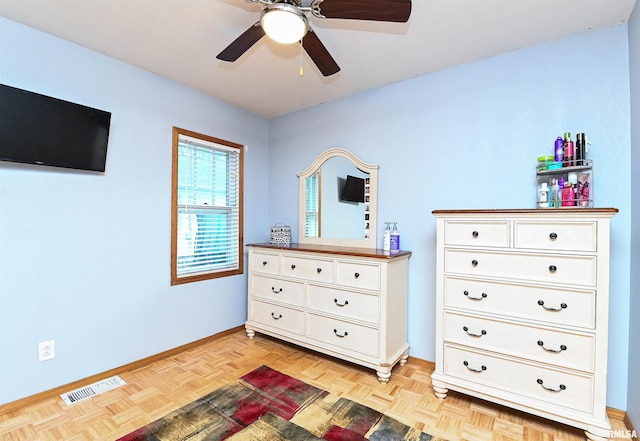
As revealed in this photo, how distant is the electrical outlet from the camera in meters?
2.01

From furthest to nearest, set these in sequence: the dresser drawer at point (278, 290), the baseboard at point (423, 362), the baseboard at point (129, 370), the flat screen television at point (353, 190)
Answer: the flat screen television at point (353, 190) < the dresser drawer at point (278, 290) < the baseboard at point (423, 362) < the baseboard at point (129, 370)

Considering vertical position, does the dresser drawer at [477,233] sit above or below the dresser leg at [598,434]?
above

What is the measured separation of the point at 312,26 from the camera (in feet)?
6.27

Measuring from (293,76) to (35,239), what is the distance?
2.20 meters

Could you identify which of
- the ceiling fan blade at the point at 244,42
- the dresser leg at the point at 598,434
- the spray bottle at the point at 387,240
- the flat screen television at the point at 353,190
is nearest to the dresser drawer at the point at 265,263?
the flat screen television at the point at 353,190

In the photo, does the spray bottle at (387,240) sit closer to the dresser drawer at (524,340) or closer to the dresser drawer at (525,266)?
the dresser drawer at (525,266)

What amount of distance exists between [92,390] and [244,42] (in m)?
2.53

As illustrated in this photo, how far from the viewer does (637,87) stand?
1.70 meters

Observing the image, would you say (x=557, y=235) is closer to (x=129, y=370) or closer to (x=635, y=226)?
(x=635, y=226)

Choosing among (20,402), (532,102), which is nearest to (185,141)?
(20,402)

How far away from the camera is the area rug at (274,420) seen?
1719mm

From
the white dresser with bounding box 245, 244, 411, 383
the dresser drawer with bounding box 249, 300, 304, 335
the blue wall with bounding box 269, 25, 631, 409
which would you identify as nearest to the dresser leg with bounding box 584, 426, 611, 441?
A: the blue wall with bounding box 269, 25, 631, 409

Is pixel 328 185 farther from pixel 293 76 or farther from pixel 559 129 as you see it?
pixel 559 129

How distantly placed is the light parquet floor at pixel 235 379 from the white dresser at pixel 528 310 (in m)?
0.13
